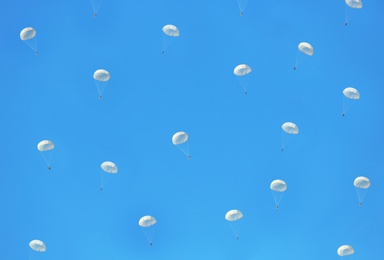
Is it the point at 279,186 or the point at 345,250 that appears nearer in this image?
the point at 279,186

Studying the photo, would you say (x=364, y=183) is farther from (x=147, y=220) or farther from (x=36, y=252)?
(x=36, y=252)

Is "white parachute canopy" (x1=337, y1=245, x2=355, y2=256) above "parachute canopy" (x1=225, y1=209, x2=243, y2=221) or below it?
below

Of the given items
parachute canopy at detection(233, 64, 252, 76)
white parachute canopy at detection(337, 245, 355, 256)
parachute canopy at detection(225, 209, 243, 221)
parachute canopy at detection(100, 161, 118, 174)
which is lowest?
white parachute canopy at detection(337, 245, 355, 256)

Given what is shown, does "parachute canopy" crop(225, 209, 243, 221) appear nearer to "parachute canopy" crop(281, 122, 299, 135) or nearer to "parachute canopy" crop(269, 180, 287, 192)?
"parachute canopy" crop(269, 180, 287, 192)

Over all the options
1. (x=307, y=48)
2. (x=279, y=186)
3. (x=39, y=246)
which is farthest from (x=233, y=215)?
(x=39, y=246)

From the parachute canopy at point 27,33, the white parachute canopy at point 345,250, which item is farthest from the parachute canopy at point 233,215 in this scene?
the parachute canopy at point 27,33

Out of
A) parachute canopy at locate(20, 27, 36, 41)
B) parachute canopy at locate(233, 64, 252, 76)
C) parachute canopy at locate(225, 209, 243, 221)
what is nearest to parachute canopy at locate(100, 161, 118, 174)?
parachute canopy at locate(225, 209, 243, 221)

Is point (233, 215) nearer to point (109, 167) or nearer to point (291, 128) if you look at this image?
point (291, 128)

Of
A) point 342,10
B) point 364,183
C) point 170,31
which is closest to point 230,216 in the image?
point 364,183
